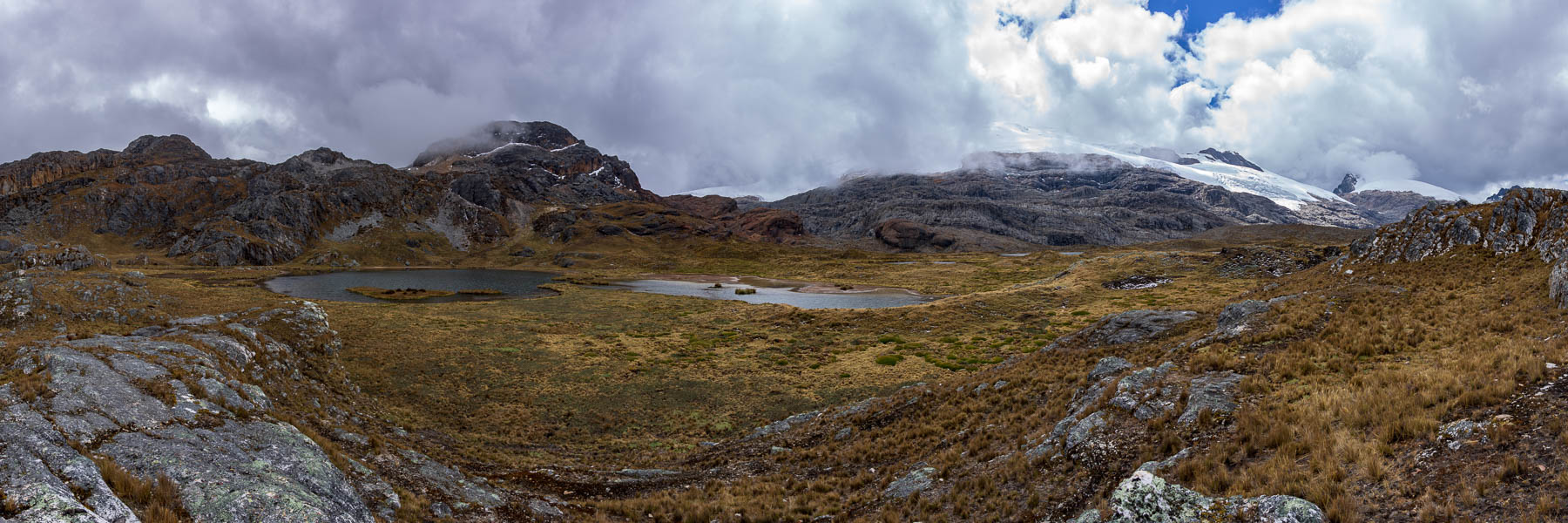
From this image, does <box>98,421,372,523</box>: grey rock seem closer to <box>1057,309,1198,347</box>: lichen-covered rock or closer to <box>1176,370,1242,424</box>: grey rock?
<box>1176,370,1242,424</box>: grey rock

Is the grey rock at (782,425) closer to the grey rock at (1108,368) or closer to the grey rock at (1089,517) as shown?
the grey rock at (1108,368)

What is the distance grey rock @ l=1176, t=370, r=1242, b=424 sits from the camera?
15.1 metres

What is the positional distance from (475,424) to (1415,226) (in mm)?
57593

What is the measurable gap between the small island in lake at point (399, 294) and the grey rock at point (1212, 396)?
10927 cm

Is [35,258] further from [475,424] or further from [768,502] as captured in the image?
[768,502]

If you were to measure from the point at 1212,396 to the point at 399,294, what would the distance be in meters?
116

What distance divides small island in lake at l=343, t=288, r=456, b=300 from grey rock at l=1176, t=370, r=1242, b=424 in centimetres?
10927

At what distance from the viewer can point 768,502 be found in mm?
18281

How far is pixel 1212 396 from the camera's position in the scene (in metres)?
15.9

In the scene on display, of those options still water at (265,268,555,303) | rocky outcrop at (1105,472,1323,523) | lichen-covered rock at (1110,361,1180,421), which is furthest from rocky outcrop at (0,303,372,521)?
still water at (265,268,555,303)

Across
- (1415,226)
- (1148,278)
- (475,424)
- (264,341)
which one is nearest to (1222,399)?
(475,424)

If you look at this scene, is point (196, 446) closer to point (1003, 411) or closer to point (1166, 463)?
point (1166, 463)

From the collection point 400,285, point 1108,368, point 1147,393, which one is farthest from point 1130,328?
point 400,285

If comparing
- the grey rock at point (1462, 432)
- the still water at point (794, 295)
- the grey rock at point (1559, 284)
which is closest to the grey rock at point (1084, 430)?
the grey rock at point (1462, 432)
